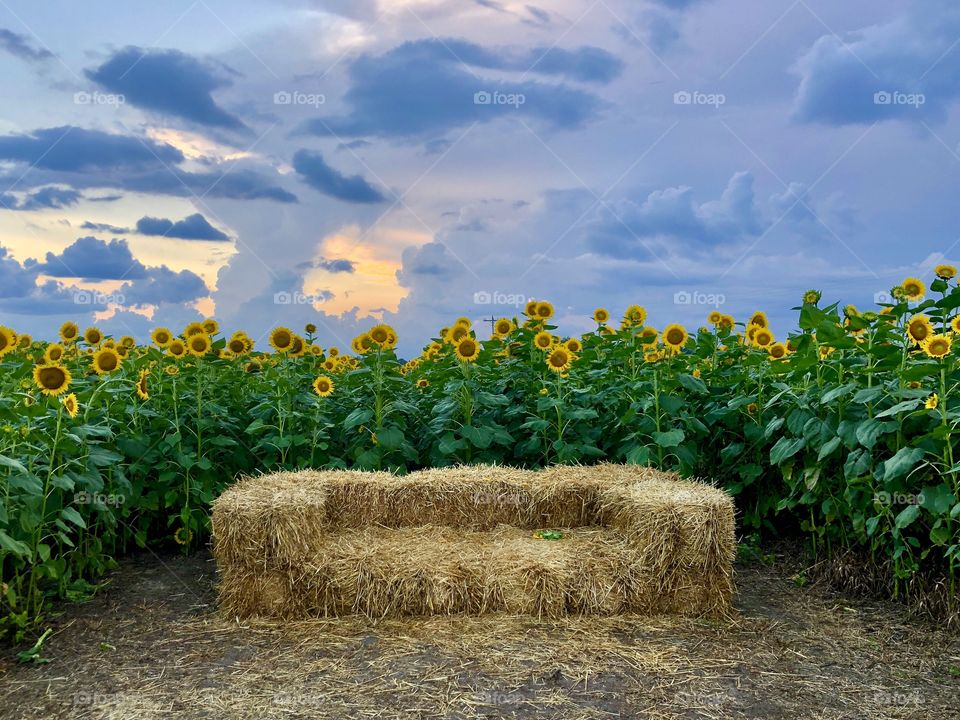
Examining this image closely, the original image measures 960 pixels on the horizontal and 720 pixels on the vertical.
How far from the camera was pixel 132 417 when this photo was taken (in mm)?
6023

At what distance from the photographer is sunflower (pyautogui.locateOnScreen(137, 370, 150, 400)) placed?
18.9 ft

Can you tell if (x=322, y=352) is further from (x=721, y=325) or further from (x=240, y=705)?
(x=240, y=705)

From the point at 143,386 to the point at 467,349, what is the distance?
2290 millimetres

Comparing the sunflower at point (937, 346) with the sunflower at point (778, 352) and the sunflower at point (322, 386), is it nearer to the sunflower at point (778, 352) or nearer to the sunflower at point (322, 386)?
the sunflower at point (778, 352)

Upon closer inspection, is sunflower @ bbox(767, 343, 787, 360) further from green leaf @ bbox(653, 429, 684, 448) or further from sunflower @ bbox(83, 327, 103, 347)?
sunflower @ bbox(83, 327, 103, 347)

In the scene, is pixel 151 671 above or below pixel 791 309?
below

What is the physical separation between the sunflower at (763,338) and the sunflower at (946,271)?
145cm

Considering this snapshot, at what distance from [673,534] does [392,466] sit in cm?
253

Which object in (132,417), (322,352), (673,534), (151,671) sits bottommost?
(151,671)

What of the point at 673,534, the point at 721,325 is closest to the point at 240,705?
the point at 673,534

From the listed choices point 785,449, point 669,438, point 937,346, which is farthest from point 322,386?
point 937,346

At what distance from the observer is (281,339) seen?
640 centimetres

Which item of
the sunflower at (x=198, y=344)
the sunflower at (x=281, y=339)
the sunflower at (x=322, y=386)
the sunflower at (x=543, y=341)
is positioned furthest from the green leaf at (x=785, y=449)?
the sunflower at (x=198, y=344)

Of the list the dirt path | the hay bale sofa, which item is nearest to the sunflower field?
the dirt path
